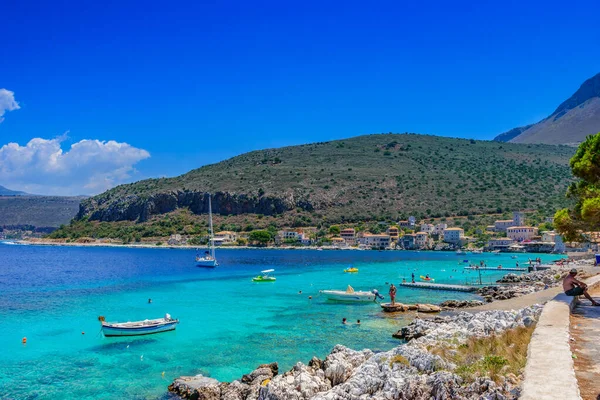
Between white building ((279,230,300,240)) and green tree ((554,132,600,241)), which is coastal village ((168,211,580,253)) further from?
green tree ((554,132,600,241))

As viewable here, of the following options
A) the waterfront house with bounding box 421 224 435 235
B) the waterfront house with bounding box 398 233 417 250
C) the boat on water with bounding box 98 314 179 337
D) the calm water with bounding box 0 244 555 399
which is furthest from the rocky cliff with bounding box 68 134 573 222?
the boat on water with bounding box 98 314 179 337

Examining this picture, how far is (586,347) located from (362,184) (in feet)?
428

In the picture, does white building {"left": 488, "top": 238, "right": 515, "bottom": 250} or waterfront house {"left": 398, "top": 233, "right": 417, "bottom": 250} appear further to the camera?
waterfront house {"left": 398, "top": 233, "right": 417, "bottom": 250}

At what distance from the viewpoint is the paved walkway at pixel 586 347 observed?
22.3ft

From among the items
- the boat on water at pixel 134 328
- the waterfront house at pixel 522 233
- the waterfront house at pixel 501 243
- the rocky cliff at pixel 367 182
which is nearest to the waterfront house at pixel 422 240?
the rocky cliff at pixel 367 182

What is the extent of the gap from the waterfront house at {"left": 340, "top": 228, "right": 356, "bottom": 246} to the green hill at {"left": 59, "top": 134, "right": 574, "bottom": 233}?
8446mm

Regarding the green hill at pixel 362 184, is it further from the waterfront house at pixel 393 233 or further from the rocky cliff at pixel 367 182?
the waterfront house at pixel 393 233

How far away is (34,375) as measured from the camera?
58.9ft

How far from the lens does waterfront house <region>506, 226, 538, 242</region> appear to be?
106 metres

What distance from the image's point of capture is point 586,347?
8977 millimetres

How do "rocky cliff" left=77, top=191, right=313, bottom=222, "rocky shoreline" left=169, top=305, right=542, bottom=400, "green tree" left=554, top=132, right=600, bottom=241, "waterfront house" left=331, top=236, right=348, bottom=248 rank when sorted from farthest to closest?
"rocky cliff" left=77, top=191, right=313, bottom=222 < "waterfront house" left=331, top=236, right=348, bottom=248 < "green tree" left=554, top=132, right=600, bottom=241 < "rocky shoreline" left=169, top=305, right=542, bottom=400

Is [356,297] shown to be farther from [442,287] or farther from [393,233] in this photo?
[393,233]

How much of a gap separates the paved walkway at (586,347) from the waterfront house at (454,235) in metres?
104

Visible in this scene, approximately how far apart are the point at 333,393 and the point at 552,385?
4927 mm
